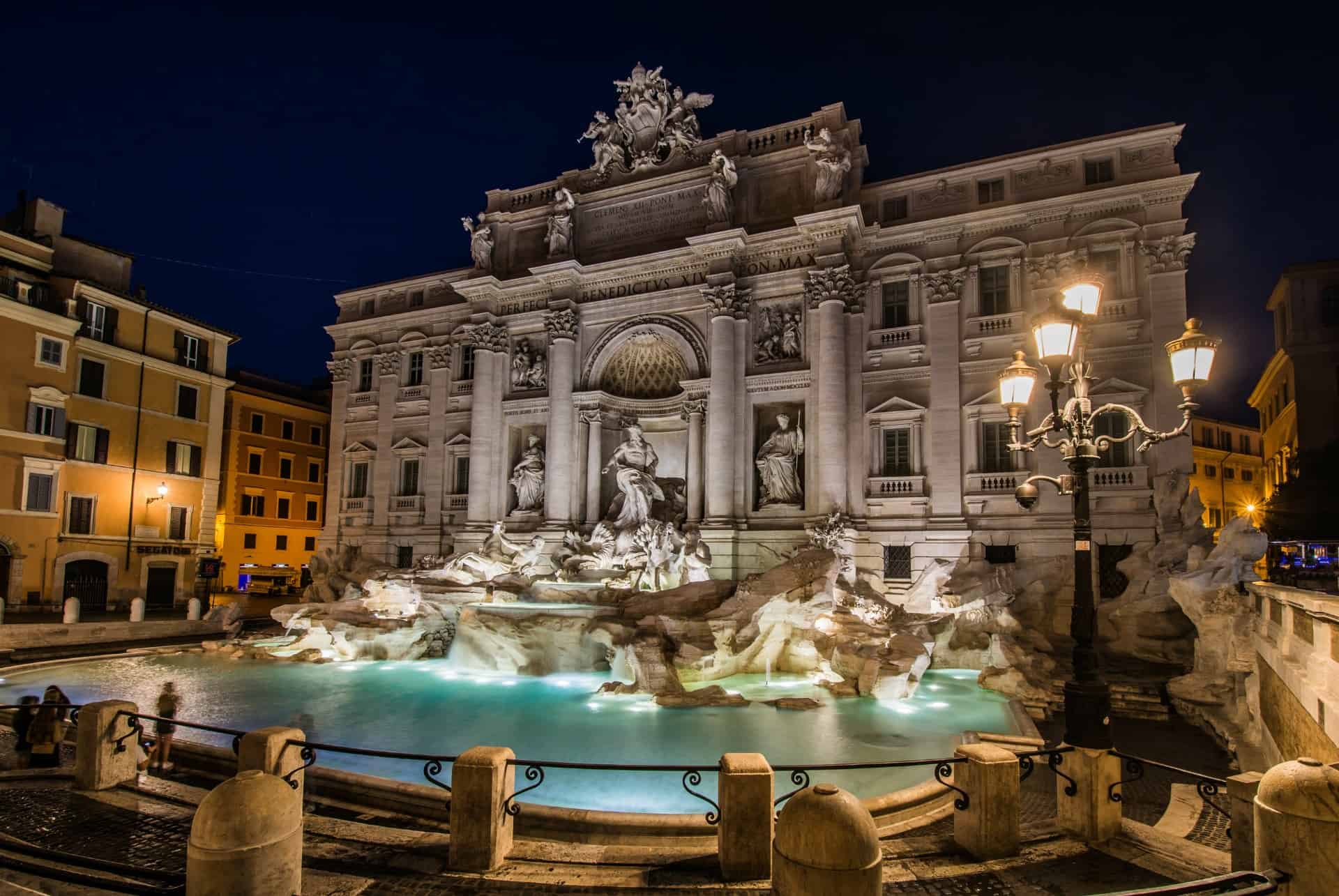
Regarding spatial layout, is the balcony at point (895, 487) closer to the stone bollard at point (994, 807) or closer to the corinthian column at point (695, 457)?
the corinthian column at point (695, 457)

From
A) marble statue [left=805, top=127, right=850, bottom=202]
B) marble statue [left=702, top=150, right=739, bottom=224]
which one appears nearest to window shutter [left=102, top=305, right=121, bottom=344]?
marble statue [left=702, top=150, right=739, bottom=224]

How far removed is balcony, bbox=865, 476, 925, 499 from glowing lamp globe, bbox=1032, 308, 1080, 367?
47.3ft

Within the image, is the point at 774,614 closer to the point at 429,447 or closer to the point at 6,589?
the point at 429,447

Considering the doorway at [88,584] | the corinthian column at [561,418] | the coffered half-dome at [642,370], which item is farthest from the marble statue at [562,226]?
the doorway at [88,584]

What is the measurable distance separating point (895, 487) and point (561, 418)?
11.3 m

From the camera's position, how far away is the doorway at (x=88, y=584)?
86.1 feet

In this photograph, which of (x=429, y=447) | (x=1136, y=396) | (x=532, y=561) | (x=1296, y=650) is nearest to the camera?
(x=1296, y=650)

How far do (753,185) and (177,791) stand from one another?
22.1 m

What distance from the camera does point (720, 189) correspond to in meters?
24.0

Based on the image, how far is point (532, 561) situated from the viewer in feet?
73.1

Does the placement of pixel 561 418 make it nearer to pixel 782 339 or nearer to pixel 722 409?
pixel 722 409

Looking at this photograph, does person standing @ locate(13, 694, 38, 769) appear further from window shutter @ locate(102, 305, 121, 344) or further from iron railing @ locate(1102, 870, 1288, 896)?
window shutter @ locate(102, 305, 121, 344)

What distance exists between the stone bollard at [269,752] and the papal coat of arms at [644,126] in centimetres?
2315

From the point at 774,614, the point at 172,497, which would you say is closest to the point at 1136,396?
the point at 774,614
